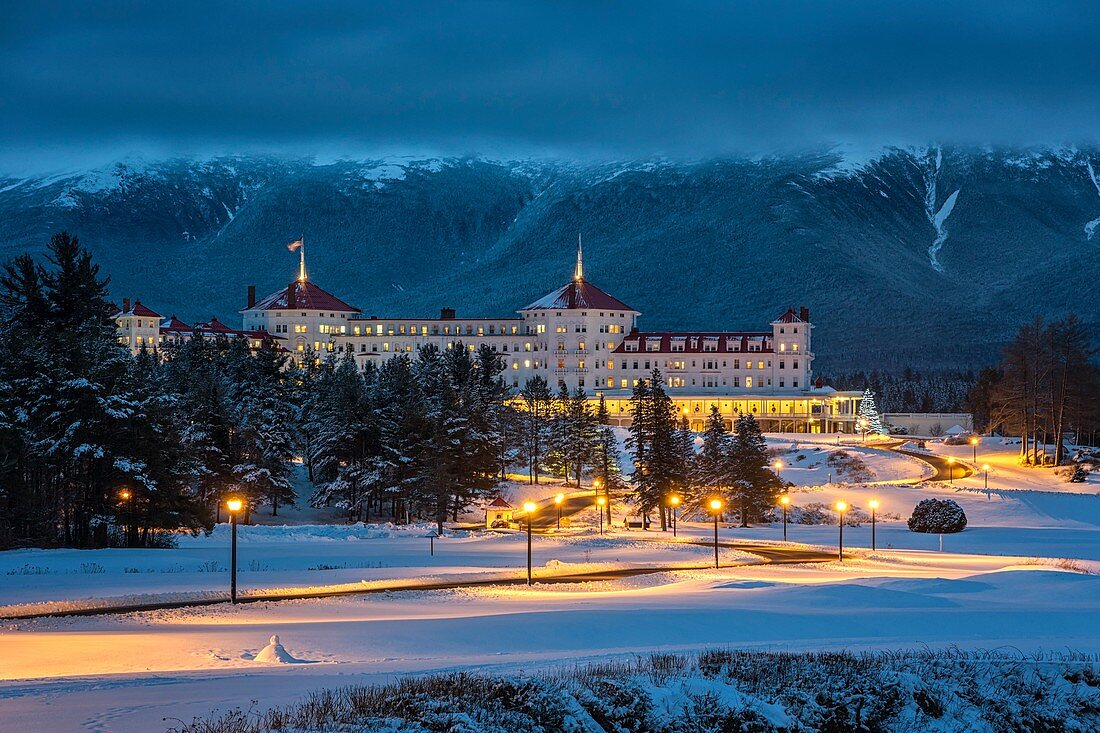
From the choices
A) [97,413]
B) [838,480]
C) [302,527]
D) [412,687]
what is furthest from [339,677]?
[838,480]

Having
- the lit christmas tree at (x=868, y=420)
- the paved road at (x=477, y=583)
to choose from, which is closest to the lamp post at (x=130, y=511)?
the paved road at (x=477, y=583)

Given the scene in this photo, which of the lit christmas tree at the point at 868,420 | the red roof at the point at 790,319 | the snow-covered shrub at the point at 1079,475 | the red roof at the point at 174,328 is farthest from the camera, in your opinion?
the red roof at the point at 174,328

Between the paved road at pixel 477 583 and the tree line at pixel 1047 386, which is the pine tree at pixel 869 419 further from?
the paved road at pixel 477 583

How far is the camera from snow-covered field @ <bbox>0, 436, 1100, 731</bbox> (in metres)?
19.5

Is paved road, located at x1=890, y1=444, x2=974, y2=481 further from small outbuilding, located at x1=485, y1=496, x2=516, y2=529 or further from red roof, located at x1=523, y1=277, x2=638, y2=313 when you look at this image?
red roof, located at x1=523, y1=277, x2=638, y2=313

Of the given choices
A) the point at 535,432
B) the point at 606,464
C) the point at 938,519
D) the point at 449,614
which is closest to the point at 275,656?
the point at 449,614

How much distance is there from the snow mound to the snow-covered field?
1.33ft

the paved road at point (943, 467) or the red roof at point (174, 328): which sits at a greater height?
the red roof at point (174, 328)

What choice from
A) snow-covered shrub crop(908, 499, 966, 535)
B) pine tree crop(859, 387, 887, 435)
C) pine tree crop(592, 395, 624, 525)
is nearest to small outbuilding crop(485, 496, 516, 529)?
pine tree crop(592, 395, 624, 525)

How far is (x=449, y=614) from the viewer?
31.5 meters

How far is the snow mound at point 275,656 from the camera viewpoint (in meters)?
22.2

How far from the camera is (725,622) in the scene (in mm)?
29078

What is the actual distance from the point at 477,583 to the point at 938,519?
36508mm

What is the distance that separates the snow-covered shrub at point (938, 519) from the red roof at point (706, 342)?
293ft
